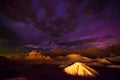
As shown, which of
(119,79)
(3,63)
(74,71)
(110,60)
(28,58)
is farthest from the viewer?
(28,58)

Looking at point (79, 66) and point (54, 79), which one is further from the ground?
point (79, 66)

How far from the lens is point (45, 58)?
2057 inches

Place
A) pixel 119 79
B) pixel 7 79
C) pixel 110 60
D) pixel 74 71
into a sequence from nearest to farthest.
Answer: pixel 7 79
pixel 119 79
pixel 74 71
pixel 110 60

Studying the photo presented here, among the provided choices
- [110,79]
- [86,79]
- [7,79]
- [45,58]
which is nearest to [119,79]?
[110,79]

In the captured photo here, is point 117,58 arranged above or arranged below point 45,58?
below

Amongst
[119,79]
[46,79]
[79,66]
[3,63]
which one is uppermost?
[3,63]

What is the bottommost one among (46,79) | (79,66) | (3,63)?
(46,79)

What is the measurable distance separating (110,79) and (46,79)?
8.47 m

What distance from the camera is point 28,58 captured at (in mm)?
52000

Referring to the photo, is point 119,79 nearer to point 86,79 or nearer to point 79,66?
point 86,79

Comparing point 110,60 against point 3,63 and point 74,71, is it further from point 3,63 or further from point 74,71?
point 3,63

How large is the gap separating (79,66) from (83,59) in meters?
19.9

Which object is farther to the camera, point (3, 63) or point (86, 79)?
point (3, 63)

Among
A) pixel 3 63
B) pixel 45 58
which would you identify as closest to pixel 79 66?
pixel 3 63
